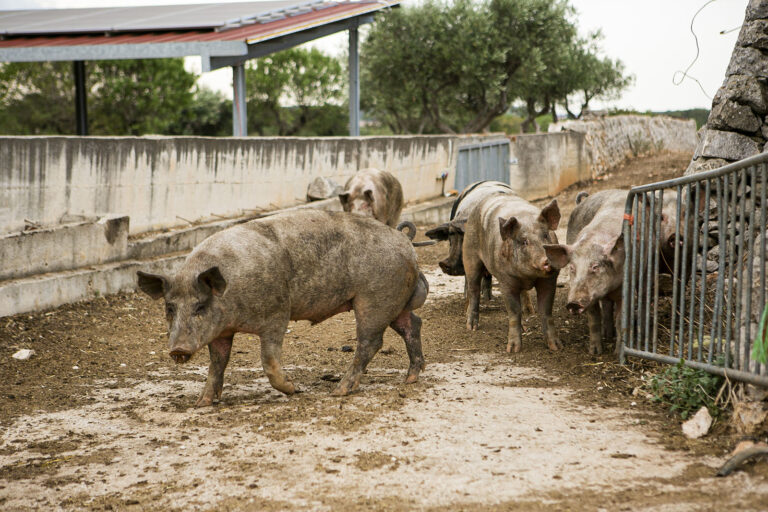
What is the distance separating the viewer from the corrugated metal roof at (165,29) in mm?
16016

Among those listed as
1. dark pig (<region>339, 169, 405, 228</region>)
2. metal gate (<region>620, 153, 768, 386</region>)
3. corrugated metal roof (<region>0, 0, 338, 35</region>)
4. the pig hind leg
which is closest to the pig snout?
the pig hind leg

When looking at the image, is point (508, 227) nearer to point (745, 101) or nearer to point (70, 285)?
point (745, 101)

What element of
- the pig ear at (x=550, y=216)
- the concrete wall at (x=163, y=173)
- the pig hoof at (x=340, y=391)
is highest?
the concrete wall at (x=163, y=173)

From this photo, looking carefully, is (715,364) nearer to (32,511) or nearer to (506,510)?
(506,510)

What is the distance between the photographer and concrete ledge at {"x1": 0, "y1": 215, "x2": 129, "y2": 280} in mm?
8594

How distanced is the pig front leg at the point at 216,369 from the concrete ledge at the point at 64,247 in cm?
364

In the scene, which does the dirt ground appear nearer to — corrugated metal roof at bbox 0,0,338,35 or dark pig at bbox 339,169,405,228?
dark pig at bbox 339,169,405,228

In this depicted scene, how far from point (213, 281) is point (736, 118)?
4.54 metres

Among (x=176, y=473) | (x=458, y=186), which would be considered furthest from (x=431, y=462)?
(x=458, y=186)

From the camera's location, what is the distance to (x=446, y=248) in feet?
46.0

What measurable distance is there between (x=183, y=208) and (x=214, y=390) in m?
6.45

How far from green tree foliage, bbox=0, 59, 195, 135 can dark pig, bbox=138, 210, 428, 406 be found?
3538 centimetres

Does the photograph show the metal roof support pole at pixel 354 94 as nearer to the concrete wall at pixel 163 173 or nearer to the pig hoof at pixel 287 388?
the concrete wall at pixel 163 173

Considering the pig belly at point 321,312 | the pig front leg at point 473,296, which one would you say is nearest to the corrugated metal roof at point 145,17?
the pig front leg at point 473,296
